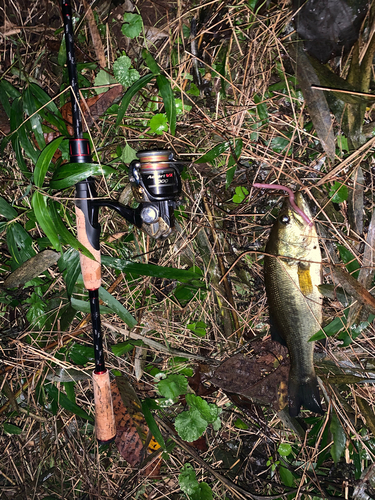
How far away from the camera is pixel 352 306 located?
1904 mm

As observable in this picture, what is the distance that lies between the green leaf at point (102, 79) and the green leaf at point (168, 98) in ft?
1.10

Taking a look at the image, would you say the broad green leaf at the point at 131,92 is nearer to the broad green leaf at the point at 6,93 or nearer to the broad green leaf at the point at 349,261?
the broad green leaf at the point at 6,93

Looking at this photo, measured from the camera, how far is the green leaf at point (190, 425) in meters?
2.11

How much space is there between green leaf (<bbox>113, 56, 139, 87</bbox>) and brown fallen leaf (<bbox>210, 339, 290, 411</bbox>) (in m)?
1.79

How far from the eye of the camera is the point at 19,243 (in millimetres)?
2043

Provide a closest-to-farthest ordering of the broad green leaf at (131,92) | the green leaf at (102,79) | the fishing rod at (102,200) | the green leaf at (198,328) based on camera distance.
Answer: the fishing rod at (102,200), the broad green leaf at (131,92), the green leaf at (102,79), the green leaf at (198,328)

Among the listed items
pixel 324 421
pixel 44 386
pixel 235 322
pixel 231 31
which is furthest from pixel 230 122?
pixel 44 386

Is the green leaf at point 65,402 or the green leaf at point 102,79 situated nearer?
the green leaf at point 102,79

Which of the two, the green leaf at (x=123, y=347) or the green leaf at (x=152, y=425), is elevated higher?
the green leaf at (x=123, y=347)

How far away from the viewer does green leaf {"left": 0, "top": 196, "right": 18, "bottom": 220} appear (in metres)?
1.98

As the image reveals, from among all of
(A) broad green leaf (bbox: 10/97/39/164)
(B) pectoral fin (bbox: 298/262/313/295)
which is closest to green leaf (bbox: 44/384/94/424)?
(A) broad green leaf (bbox: 10/97/39/164)

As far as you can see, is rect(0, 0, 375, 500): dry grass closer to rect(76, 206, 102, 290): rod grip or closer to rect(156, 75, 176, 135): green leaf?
rect(156, 75, 176, 135): green leaf

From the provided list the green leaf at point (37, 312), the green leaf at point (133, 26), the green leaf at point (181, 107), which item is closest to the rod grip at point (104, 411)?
the green leaf at point (37, 312)

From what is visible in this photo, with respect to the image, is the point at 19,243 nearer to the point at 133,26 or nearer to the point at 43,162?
the point at 43,162
